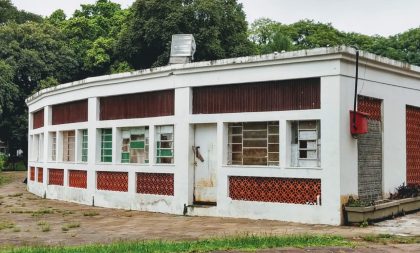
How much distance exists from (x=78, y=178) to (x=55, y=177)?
225cm

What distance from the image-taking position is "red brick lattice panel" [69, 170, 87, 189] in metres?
18.0

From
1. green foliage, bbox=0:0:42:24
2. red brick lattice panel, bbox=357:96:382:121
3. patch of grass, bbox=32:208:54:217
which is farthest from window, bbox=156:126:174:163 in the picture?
green foliage, bbox=0:0:42:24

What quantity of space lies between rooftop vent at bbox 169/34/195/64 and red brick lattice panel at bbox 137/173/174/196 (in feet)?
11.4

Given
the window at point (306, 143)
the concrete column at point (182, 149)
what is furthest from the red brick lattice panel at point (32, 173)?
the window at point (306, 143)

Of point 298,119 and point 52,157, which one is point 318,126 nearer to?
point 298,119

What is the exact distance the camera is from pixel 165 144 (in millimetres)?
15336

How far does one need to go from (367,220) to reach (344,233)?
1.48 metres

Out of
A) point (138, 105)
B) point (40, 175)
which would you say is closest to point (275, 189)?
point (138, 105)

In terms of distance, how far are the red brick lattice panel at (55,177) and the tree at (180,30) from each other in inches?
573

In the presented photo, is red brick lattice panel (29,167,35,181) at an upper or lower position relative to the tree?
lower

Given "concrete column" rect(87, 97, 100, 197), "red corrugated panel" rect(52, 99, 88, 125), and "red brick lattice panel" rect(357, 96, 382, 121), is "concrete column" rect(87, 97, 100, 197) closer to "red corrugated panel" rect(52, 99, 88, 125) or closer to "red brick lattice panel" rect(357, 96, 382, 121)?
"red corrugated panel" rect(52, 99, 88, 125)

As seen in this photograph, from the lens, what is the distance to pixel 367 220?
462 inches

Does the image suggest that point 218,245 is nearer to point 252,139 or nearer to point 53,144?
point 252,139

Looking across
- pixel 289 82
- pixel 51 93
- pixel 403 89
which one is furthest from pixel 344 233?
pixel 51 93
